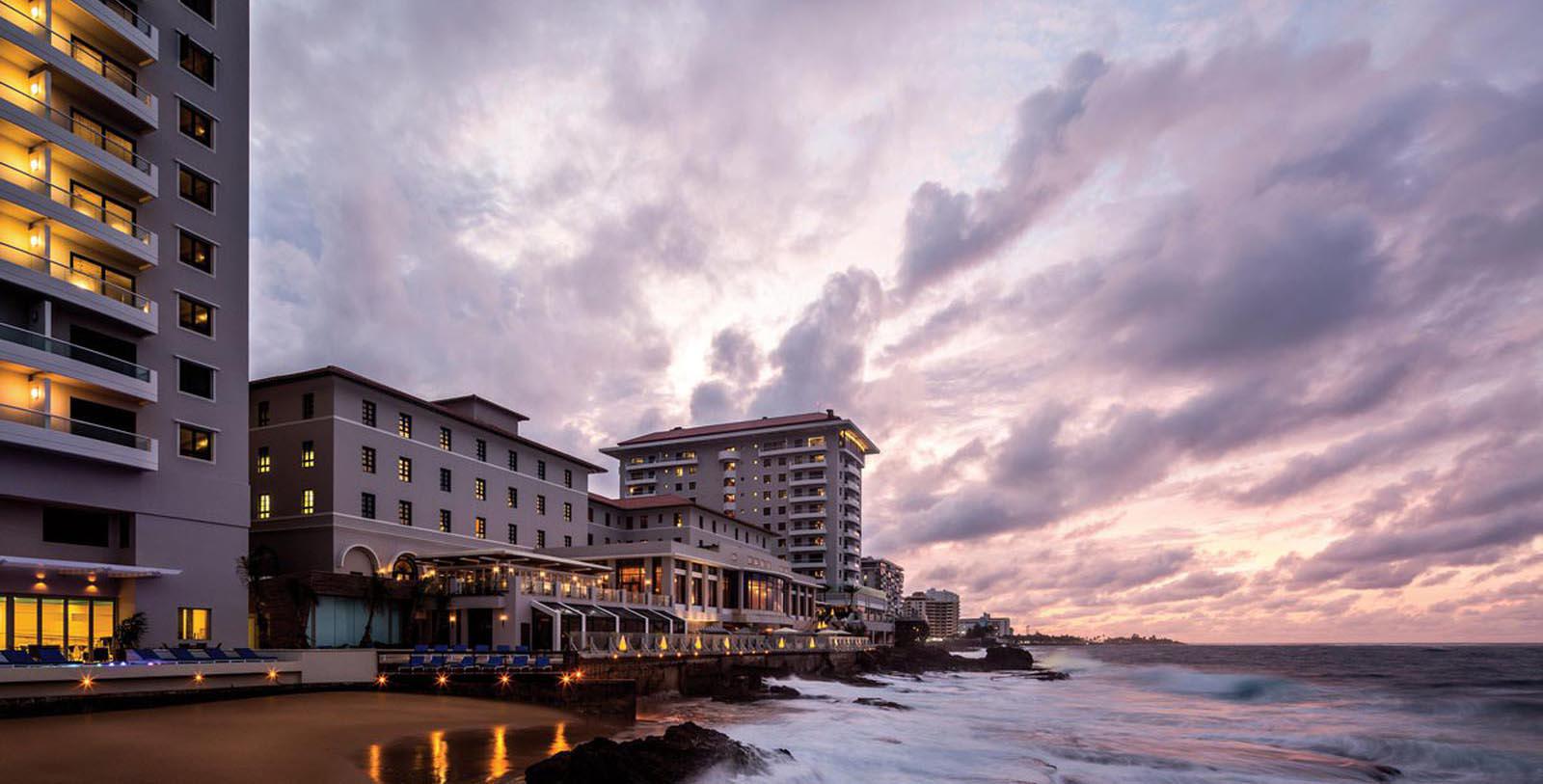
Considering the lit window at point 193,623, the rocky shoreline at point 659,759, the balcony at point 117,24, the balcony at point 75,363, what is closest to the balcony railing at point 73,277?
the balcony at point 75,363

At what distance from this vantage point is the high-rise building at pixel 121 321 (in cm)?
2992

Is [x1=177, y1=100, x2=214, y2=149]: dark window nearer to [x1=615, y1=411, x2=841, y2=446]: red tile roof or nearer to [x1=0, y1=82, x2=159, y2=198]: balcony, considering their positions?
[x1=0, y1=82, x2=159, y2=198]: balcony

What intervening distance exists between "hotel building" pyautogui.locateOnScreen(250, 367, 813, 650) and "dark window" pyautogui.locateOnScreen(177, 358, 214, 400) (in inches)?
276

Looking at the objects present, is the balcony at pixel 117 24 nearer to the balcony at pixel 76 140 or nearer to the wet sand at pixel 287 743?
the balcony at pixel 76 140

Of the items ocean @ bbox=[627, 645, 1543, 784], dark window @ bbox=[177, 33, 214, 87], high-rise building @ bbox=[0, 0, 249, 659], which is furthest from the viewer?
dark window @ bbox=[177, 33, 214, 87]

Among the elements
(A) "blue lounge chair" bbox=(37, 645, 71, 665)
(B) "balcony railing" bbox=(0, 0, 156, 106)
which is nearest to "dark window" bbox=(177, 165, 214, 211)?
(B) "balcony railing" bbox=(0, 0, 156, 106)

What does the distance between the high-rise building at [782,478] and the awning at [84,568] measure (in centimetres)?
8462

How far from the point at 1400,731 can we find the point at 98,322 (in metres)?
54.3

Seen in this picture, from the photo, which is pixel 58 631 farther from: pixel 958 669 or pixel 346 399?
pixel 958 669

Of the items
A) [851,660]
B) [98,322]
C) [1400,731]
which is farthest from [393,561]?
[1400,731]

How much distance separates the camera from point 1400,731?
4078 cm

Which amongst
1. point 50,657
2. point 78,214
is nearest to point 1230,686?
point 50,657

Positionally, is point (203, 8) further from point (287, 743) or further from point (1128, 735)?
point (1128, 735)

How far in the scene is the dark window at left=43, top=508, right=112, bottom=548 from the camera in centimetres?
3072
